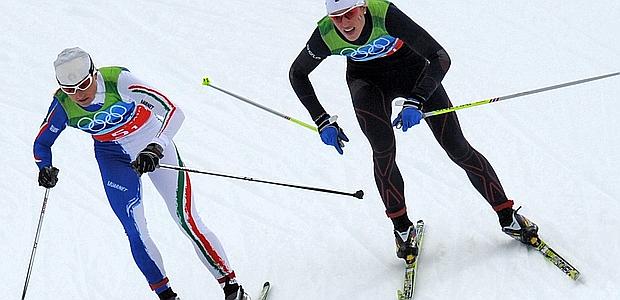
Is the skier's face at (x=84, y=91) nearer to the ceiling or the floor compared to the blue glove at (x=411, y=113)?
nearer to the floor

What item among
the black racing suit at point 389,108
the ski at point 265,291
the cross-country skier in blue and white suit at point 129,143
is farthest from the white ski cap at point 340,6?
the ski at point 265,291

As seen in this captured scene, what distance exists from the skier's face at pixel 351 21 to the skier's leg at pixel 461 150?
23.7 inches

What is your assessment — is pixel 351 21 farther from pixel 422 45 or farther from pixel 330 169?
pixel 330 169

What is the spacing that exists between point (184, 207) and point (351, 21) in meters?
1.42

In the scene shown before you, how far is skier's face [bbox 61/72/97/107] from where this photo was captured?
13.5ft

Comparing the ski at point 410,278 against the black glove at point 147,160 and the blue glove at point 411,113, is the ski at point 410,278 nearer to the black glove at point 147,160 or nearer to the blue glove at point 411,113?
the blue glove at point 411,113

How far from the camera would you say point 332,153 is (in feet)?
21.8

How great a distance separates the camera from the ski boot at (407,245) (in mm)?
4523

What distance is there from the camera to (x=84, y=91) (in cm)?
413

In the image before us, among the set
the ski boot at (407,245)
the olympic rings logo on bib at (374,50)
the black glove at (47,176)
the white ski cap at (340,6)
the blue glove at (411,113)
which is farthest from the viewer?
the ski boot at (407,245)

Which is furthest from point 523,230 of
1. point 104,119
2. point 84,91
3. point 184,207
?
point 84,91

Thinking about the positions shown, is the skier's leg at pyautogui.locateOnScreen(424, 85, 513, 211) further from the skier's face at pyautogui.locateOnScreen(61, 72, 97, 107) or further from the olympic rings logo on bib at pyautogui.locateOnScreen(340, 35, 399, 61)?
the skier's face at pyautogui.locateOnScreen(61, 72, 97, 107)

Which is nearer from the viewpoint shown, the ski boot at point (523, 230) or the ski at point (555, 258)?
the ski at point (555, 258)

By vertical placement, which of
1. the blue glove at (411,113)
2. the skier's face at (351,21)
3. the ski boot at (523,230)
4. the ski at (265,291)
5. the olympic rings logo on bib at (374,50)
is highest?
the olympic rings logo on bib at (374,50)
